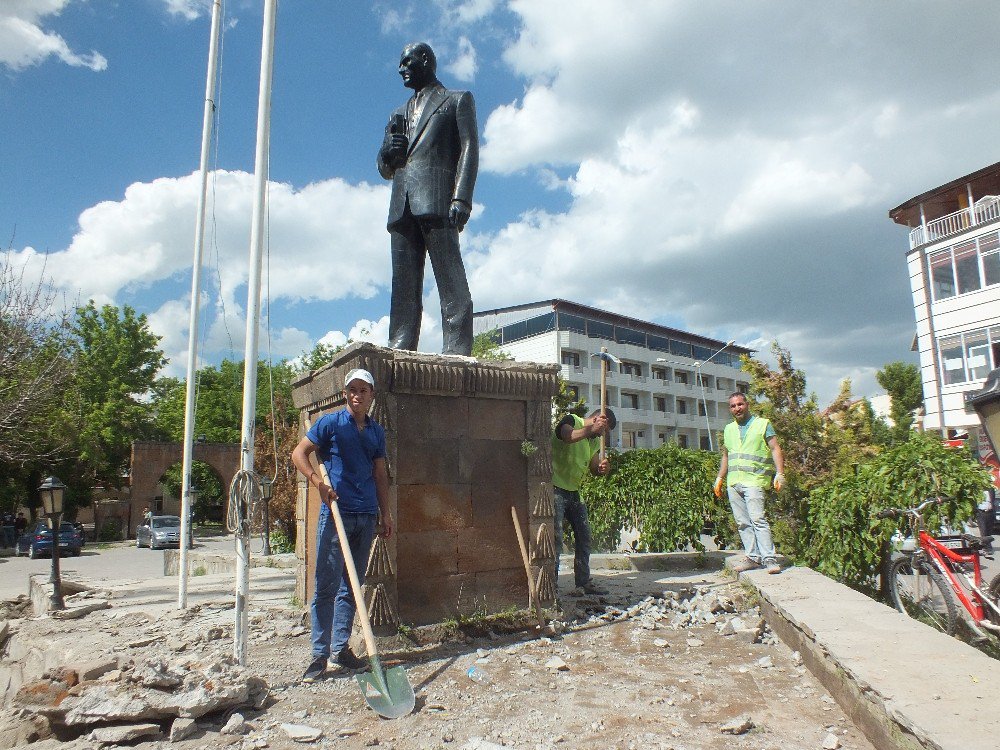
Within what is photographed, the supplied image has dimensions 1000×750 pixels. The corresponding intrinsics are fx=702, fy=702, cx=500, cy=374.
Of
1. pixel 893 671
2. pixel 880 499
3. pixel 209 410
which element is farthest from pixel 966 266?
pixel 209 410

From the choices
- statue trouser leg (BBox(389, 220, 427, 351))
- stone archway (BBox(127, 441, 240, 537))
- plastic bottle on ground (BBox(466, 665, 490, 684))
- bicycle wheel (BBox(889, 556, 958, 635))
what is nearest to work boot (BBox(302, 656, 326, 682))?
plastic bottle on ground (BBox(466, 665, 490, 684))

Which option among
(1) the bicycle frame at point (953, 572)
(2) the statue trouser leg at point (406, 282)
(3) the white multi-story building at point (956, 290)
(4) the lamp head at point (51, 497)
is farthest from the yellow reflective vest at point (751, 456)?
(3) the white multi-story building at point (956, 290)

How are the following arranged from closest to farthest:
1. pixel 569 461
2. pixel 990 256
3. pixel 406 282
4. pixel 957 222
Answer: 1. pixel 406 282
2. pixel 569 461
3. pixel 990 256
4. pixel 957 222

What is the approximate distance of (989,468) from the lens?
18.9ft

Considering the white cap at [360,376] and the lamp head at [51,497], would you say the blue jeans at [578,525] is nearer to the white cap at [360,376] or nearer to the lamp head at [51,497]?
the white cap at [360,376]

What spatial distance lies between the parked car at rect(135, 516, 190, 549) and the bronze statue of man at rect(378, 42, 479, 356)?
2567cm

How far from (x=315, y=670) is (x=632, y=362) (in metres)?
51.3

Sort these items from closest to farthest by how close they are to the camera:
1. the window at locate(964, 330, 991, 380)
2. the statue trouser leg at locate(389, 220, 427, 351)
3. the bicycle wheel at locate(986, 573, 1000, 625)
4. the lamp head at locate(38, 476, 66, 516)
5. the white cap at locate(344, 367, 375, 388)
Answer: the white cap at locate(344, 367, 375, 388)
the bicycle wheel at locate(986, 573, 1000, 625)
the statue trouser leg at locate(389, 220, 427, 351)
the lamp head at locate(38, 476, 66, 516)
the window at locate(964, 330, 991, 380)

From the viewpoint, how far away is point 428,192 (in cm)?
547

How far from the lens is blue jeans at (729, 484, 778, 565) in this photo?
6215 mm

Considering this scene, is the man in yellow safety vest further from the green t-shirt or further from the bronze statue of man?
the bronze statue of man

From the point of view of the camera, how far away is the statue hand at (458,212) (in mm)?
5434

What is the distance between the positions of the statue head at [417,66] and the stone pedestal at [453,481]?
2.45 m

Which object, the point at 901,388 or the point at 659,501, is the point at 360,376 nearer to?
the point at 659,501
